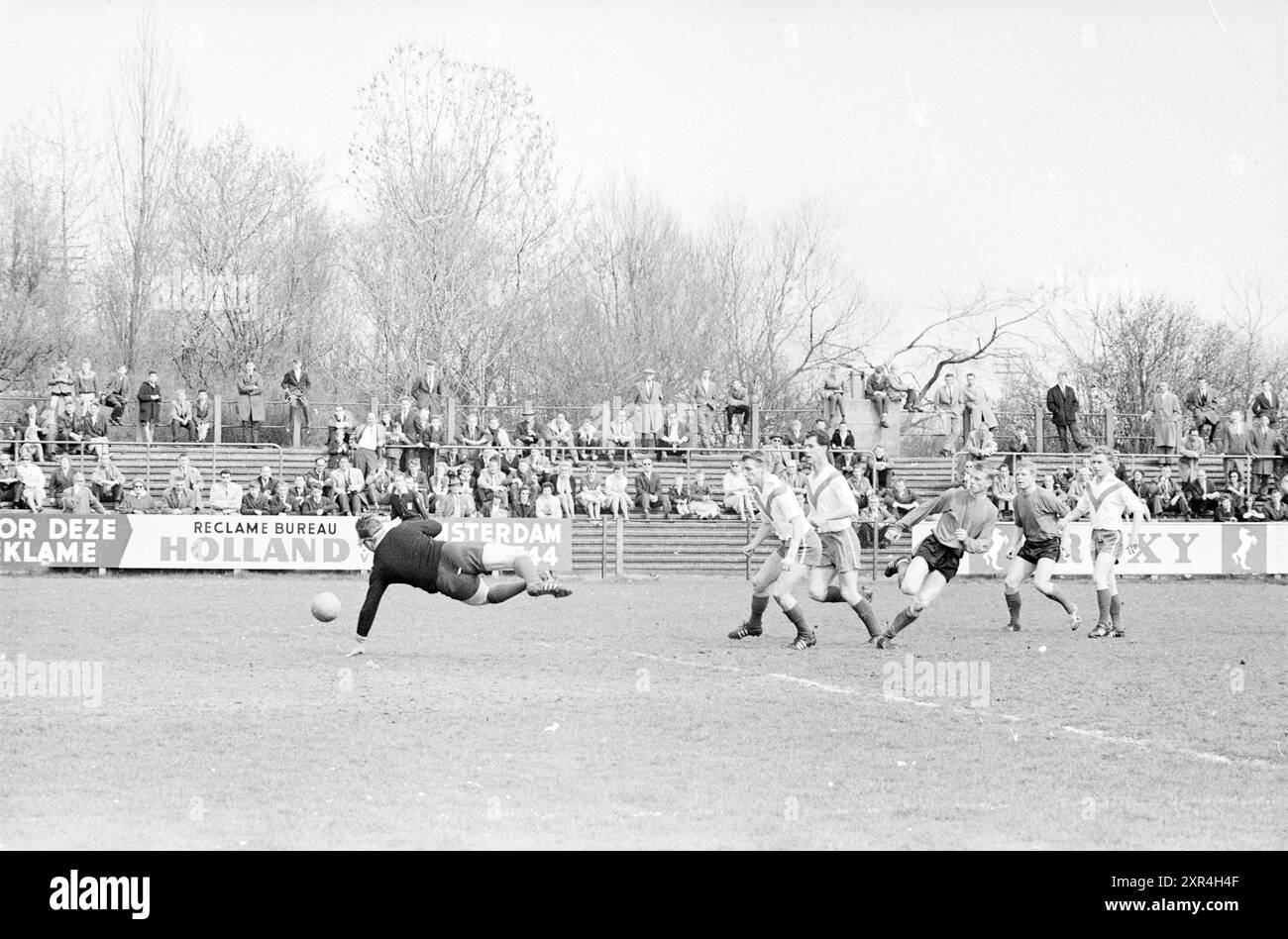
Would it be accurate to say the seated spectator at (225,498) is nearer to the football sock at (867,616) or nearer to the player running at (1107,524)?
the player running at (1107,524)

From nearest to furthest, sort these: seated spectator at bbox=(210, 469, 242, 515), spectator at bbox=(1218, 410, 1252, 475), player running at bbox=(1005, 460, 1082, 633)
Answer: player running at bbox=(1005, 460, 1082, 633), seated spectator at bbox=(210, 469, 242, 515), spectator at bbox=(1218, 410, 1252, 475)

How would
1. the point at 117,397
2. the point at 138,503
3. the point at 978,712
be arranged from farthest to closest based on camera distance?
the point at 117,397 < the point at 138,503 < the point at 978,712

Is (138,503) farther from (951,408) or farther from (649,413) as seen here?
(951,408)

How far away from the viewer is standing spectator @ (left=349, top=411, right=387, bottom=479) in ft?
100.0

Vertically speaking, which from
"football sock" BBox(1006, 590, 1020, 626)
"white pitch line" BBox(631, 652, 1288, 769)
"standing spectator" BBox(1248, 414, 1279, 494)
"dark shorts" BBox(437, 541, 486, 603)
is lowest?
"white pitch line" BBox(631, 652, 1288, 769)

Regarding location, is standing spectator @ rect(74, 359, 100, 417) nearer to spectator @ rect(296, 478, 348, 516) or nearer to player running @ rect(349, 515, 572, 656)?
spectator @ rect(296, 478, 348, 516)

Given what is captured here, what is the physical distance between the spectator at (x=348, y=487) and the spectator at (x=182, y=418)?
5543 mm

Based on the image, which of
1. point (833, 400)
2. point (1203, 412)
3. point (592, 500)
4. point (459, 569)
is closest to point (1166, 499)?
point (1203, 412)

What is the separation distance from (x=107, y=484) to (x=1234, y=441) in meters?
22.9

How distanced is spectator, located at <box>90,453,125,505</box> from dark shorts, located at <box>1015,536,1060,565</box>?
18.0 meters

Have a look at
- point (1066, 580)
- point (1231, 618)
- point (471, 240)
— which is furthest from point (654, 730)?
point (471, 240)

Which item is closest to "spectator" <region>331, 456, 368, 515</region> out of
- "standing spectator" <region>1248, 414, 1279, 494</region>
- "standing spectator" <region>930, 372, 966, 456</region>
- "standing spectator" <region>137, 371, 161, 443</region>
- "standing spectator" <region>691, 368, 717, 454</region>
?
"standing spectator" <region>137, 371, 161, 443</region>

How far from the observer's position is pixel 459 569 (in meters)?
13.7
